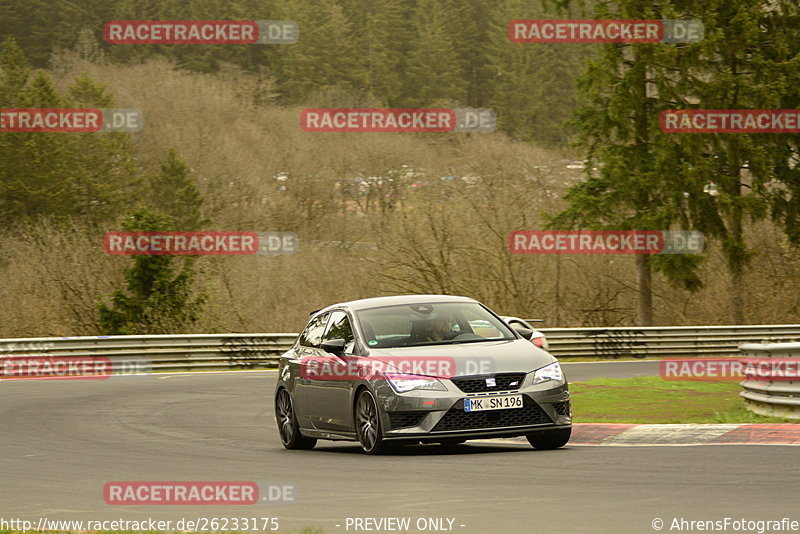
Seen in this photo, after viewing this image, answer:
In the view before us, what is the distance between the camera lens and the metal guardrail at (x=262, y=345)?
3262 cm

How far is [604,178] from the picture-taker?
43.2 metres

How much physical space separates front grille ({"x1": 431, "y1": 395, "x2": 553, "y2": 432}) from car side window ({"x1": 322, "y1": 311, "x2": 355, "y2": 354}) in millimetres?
1562

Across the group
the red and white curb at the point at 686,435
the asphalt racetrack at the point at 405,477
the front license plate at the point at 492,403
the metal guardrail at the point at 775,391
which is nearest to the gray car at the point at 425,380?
the front license plate at the point at 492,403

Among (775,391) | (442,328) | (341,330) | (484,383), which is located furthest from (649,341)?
(484,383)

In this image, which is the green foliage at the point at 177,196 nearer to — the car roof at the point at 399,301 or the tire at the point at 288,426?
the tire at the point at 288,426

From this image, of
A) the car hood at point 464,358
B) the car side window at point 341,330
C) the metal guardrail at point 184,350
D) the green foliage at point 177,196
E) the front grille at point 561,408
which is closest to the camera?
the car hood at point 464,358

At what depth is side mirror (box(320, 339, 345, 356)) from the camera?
14.3m

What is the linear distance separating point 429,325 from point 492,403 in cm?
141

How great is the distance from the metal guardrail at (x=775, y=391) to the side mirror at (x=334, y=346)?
4777 mm

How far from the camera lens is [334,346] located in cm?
1435

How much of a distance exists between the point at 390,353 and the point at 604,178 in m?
30.2

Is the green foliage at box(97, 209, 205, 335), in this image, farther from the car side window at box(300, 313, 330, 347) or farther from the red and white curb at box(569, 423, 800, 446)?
the red and white curb at box(569, 423, 800, 446)

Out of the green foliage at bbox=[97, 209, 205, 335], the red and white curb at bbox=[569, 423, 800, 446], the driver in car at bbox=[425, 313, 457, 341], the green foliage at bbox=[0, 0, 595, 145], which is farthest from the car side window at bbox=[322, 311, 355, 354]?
the green foliage at bbox=[0, 0, 595, 145]

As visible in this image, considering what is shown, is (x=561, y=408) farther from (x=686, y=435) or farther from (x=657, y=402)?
(x=657, y=402)
